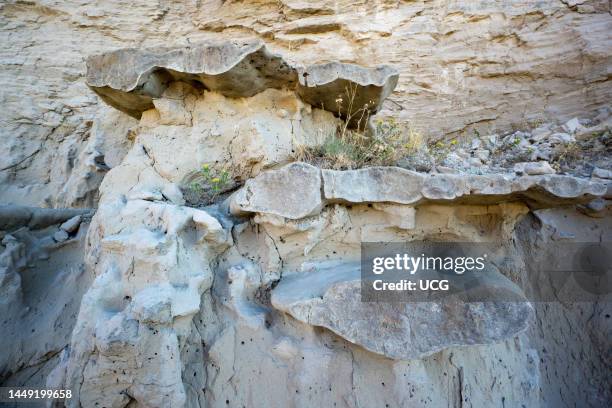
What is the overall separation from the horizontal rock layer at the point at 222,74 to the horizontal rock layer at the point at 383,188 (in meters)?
0.80

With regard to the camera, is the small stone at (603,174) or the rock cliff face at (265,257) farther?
the small stone at (603,174)

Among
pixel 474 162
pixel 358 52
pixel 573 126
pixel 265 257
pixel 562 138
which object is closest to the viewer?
pixel 265 257

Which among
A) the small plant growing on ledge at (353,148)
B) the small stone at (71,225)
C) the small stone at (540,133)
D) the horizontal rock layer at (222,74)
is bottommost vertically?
the small stone at (540,133)

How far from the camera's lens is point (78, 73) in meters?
4.80

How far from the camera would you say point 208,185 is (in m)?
2.58

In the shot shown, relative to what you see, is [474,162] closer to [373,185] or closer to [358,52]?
[373,185]

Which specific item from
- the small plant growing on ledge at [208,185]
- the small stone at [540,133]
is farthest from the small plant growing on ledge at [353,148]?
the small stone at [540,133]

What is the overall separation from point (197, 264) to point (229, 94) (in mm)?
1327

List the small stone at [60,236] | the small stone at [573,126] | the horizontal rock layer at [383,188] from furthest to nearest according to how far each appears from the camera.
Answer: the small stone at [573,126] < the small stone at [60,236] < the horizontal rock layer at [383,188]

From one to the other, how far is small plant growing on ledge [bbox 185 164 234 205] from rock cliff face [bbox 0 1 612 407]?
0.01 meters

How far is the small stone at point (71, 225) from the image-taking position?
3.21 m

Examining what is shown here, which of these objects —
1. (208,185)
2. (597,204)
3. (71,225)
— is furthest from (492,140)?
(71,225)

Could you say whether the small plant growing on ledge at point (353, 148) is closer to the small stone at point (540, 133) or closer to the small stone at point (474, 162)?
the small stone at point (474, 162)

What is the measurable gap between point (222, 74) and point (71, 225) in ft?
6.96
